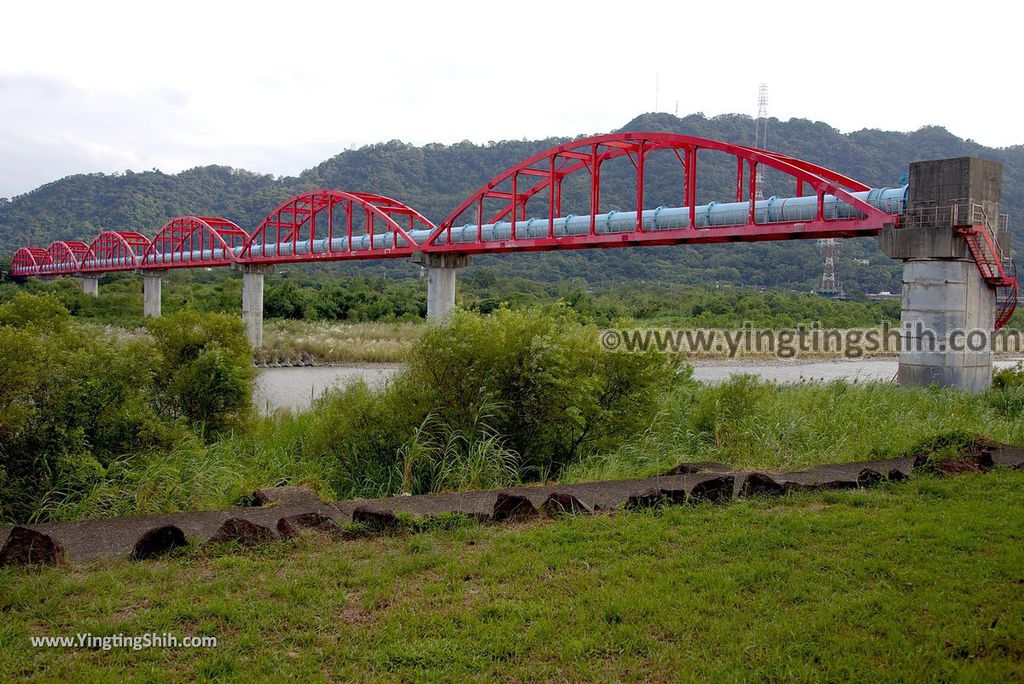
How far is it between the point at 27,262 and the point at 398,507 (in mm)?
96414

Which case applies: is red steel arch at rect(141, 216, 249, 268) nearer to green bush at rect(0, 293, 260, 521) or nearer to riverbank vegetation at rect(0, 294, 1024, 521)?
riverbank vegetation at rect(0, 294, 1024, 521)

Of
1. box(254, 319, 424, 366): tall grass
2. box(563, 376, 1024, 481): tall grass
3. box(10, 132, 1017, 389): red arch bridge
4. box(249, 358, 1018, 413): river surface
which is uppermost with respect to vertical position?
box(10, 132, 1017, 389): red arch bridge

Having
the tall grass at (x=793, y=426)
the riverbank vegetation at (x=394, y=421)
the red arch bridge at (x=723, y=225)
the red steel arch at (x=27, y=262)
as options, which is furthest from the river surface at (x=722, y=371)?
the red steel arch at (x=27, y=262)

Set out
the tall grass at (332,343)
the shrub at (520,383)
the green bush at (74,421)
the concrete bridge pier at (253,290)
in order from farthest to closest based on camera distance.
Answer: the concrete bridge pier at (253,290) → the tall grass at (332,343) → the shrub at (520,383) → the green bush at (74,421)

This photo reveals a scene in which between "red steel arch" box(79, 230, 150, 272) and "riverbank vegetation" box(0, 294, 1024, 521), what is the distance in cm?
5395

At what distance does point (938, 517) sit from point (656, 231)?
18.1m

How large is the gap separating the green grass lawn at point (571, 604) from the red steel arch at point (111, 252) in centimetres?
6078

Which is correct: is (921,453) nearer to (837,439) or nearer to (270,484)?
(837,439)

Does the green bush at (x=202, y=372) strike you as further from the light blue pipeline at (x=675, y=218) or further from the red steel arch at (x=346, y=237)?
the red steel arch at (x=346, y=237)

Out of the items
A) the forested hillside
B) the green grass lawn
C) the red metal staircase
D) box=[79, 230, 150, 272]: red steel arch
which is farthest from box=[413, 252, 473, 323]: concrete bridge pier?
the forested hillside

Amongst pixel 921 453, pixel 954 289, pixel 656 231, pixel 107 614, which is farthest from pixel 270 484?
pixel 656 231

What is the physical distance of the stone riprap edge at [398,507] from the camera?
209 inches

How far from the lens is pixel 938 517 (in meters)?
6.12

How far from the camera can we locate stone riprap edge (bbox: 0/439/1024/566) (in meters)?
5.32
